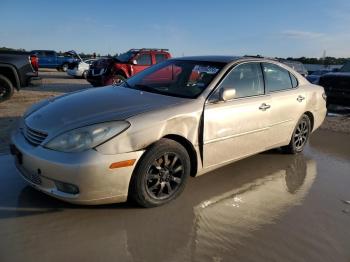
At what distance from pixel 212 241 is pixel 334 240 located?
1.10 m

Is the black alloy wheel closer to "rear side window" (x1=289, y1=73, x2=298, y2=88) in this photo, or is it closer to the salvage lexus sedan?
the salvage lexus sedan

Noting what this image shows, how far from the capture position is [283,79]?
553 cm

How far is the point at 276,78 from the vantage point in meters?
5.37

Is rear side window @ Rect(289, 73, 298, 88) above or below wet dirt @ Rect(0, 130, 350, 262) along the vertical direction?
above

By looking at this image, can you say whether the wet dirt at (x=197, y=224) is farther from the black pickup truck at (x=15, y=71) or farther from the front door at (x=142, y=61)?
the front door at (x=142, y=61)

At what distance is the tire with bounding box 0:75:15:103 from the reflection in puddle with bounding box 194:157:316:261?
23.5ft

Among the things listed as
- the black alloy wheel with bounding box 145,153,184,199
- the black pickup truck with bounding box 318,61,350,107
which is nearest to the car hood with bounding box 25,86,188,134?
the black alloy wheel with bounding box 145,153,184,199

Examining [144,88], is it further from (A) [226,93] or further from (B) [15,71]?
(B) [15,71]

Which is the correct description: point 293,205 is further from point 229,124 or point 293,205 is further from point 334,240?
point 229,124

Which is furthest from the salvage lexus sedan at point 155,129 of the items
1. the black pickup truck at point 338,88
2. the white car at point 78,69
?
the white car at point 78,69

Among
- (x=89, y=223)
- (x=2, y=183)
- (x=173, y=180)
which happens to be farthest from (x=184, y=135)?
(x=2, y=183)

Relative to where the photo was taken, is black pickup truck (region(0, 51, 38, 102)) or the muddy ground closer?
the muddy ground

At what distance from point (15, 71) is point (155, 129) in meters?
7.01

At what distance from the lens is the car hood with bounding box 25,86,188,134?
11.8ft
